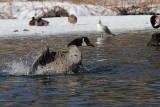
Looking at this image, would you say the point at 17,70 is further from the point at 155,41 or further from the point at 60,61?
the point at 155,41

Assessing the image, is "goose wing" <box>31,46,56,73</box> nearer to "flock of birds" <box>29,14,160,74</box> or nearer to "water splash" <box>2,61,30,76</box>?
"flock of birds" <box>29,14,160,74</box>

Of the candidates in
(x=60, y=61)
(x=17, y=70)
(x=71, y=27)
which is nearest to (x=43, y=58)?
(x=60, y=61)

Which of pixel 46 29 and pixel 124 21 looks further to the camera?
pixel 124 21

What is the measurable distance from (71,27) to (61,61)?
2051 centimetres

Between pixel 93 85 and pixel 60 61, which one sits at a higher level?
pixel 60 61

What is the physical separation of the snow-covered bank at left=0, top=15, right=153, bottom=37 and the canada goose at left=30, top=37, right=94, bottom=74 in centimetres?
1584

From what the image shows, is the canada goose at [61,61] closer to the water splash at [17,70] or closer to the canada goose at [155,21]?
the water splash at [17,70]

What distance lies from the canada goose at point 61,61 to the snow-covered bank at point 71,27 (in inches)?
624

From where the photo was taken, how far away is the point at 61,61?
467 inches

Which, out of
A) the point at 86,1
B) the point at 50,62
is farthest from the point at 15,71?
the point at 86,1

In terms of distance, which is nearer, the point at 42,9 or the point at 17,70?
the point at 17,70

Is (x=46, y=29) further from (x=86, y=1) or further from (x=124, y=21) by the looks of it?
(x=86, y=1)

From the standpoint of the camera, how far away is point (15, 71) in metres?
12.4

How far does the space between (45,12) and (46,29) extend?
9.74 meters
